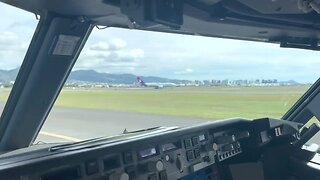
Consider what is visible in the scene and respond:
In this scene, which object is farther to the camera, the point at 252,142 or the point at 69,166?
the point at 252,142

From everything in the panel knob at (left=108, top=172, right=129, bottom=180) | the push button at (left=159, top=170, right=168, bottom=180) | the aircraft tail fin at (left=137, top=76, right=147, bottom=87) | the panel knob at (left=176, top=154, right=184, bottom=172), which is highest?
the aircraft tail fin at (left=137, top=76, right=147, bottom=87)

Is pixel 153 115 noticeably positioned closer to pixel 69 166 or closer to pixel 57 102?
pixel 57 102

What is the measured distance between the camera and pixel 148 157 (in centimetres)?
230

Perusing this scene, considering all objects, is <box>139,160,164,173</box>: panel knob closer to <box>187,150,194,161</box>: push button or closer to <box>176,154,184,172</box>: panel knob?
<box>176,154,184,172</box>: panel knob

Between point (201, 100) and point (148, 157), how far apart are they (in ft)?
4.57

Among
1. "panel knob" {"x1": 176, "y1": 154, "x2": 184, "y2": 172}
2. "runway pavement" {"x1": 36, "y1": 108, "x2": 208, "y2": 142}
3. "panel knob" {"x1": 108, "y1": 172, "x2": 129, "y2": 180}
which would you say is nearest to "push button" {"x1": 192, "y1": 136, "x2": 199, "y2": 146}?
"panel knob" {"x1": 176, "y1": 154, "x2": 184, "y2": 172}

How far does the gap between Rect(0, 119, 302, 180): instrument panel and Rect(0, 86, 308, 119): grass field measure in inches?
17.8

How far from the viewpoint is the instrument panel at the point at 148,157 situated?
179 cm

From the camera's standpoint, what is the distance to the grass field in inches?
130

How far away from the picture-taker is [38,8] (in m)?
2.41

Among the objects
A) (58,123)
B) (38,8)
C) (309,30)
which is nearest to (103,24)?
(38,8)

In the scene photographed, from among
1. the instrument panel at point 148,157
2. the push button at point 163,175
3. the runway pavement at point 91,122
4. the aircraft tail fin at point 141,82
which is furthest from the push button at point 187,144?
the aircraft tail fin at point 141,82

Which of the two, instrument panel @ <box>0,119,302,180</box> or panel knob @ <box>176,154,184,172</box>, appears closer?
instrument panel @ <box>0,119,302,180</box>

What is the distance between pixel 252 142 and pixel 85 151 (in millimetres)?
1513
